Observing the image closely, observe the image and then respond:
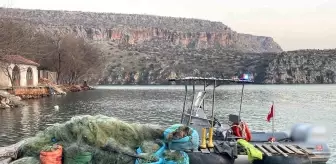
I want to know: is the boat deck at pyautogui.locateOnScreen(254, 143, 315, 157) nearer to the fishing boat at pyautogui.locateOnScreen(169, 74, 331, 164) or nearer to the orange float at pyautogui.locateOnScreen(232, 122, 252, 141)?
the fishing boat at pyautogui.locateOnScreen(169, 74, 331, 164)

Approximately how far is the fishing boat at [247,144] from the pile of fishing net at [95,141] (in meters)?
1.81

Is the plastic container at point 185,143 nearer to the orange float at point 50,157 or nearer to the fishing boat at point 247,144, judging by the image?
A: the fishing boat at point 247,144

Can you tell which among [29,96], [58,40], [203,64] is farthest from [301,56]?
[29,96]

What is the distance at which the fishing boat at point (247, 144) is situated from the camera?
13320 mm

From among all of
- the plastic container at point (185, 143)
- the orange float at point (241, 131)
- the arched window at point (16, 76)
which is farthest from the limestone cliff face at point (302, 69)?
the plastic container at point (185, 143)

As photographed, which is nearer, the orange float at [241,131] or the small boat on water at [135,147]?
the small boat on water at [135,147]

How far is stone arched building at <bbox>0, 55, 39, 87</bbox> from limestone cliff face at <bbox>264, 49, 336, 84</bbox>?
114091 millimetres

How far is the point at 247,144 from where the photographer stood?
46.0 feet

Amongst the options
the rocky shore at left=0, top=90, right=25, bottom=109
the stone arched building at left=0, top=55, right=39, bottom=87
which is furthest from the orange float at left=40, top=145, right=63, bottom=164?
the stone arched building at left=0, top=55, right=39, bottom=87

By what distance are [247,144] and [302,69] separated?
159590 millimetres

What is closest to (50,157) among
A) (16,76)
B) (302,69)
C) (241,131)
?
(241,131)

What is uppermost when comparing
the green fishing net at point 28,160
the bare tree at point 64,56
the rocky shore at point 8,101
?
the bare tree at point 64,56

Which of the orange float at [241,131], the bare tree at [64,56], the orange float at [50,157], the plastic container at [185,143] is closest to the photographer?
→ the orange float at [50,157]

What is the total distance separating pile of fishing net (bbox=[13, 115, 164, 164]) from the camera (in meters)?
13.0
